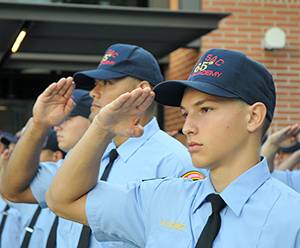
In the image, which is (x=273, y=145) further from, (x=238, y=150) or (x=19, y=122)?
(x=19, y=122)

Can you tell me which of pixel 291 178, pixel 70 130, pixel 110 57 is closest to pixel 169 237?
pixel 110 57

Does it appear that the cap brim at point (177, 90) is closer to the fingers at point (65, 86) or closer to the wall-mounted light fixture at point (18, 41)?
the fingers at point (65, 86)

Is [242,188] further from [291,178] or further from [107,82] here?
[291,178]

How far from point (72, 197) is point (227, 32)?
611cm

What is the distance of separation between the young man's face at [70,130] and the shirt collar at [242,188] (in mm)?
2157

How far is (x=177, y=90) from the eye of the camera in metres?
2.80

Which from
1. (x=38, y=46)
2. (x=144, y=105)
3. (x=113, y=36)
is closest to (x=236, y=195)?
(x=144, y=105)

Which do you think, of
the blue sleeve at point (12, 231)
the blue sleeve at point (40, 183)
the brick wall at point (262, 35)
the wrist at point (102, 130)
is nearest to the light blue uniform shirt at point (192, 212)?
the wrist at point (102, 130)

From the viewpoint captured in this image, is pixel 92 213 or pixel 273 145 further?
pixel 273 145

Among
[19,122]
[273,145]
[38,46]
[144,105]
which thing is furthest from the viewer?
[19,122]

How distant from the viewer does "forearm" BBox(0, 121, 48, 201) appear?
3.62 meters

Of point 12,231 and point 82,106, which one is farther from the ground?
point 82,106

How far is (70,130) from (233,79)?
2308 mm

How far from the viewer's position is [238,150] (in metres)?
2.60
